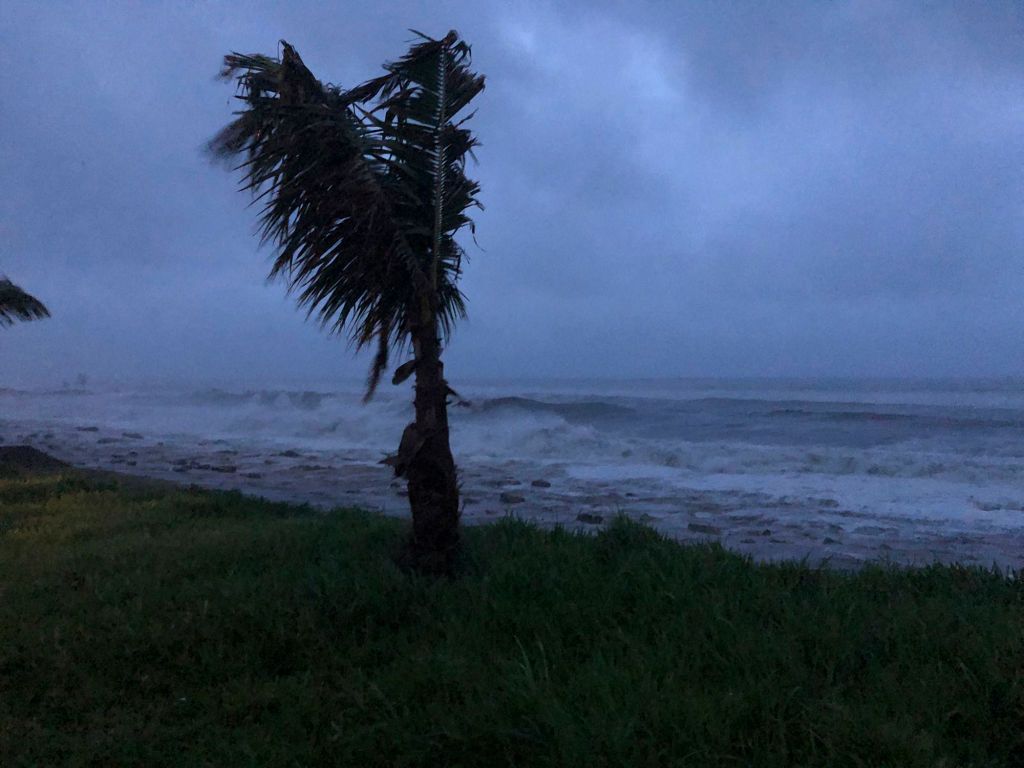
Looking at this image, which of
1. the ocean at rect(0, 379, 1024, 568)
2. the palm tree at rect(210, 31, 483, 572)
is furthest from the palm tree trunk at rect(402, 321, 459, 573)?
the ocean at rect(0, 379, 1024, 568)

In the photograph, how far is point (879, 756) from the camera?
277 cm

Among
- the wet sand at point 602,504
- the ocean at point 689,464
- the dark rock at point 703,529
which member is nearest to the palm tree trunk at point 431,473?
the wet sand at point 602,504

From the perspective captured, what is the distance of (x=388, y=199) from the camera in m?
5.32

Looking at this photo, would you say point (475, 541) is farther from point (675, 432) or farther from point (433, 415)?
point (675, 432)

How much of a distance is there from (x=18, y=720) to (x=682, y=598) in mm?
3502

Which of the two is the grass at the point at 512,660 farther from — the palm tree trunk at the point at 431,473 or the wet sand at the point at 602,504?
the wet sand at the point at 602,504

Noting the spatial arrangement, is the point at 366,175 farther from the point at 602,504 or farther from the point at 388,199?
the point at 602,504

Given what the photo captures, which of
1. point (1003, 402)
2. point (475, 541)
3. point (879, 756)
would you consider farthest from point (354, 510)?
point (1003, 402)

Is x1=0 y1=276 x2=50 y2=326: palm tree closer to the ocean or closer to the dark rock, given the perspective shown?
the ocean

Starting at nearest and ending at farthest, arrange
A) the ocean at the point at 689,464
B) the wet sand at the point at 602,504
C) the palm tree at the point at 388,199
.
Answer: the palm tree at the point at 388,199, the wet sand at the point at 602,504, the ocean at the point at 689,464

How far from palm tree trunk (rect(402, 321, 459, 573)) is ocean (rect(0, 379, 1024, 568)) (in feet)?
8.84

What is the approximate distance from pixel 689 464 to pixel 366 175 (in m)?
12.8

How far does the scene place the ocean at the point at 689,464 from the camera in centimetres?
953

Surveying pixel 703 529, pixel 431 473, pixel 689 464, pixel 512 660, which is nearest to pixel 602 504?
pixel 703 529
